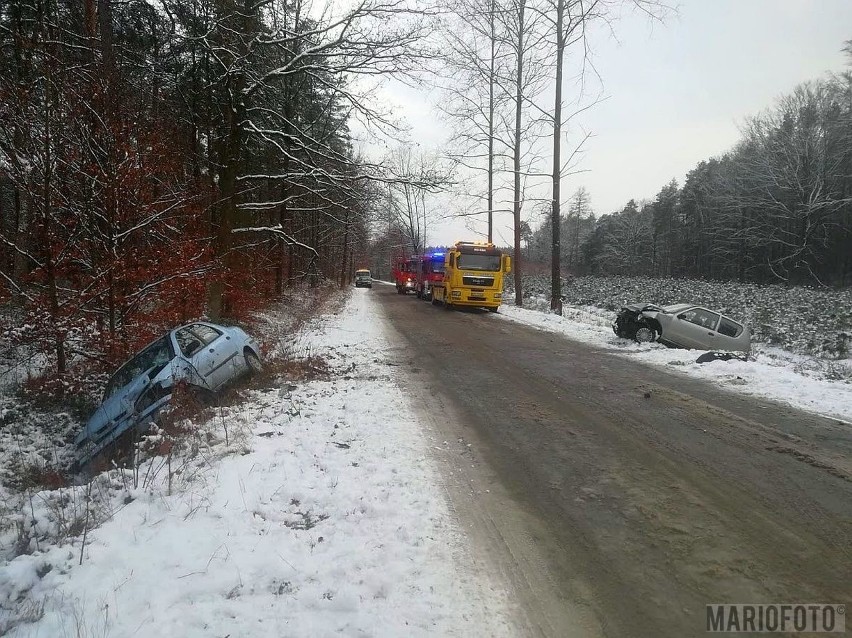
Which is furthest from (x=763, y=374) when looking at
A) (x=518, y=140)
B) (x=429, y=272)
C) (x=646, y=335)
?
(x=429, y=272)

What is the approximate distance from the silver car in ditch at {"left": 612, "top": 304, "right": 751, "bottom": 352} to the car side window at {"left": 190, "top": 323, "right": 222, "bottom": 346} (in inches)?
403

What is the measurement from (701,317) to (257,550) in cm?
1274

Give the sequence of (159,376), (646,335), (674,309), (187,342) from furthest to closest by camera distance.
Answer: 1. (674,309)
2. (646,335)
3. (187,342)
4. (159,376)

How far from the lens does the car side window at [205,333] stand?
7637mm

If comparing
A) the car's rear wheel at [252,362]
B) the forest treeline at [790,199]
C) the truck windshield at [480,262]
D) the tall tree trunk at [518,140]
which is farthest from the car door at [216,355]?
the forest treeline at [790,199]

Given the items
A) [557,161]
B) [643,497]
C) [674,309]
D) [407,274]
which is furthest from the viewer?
[407,274]

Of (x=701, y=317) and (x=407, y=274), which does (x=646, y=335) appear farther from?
(x=407, y=274)

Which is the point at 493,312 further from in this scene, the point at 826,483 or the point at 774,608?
the point at 774,608

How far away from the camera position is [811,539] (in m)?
3.46

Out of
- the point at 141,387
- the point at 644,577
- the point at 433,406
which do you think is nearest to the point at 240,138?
the point at 141,387

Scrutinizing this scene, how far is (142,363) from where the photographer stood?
702 centimetres

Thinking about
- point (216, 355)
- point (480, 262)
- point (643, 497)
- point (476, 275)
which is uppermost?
point (480, 262)

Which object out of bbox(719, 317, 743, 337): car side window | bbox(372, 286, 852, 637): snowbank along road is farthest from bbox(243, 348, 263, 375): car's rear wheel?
bbox(719, 317, 743, 337): car side window

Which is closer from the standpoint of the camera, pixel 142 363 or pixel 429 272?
pixel 142 363
